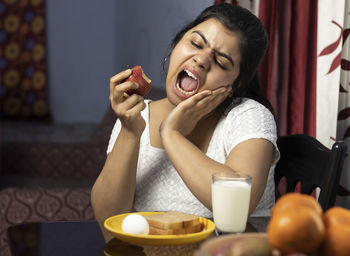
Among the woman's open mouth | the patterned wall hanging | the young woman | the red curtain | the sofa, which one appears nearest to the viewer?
the young woman

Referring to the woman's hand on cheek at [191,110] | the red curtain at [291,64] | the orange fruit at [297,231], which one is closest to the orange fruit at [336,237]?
the orange fruit at [297,231]

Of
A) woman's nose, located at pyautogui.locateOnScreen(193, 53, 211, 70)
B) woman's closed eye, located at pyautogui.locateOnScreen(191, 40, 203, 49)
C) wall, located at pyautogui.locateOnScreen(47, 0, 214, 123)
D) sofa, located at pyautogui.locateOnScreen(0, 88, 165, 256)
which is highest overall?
woman's closed eye, located at pyautogui.locateOnScreen(191, 40, 203, 49)

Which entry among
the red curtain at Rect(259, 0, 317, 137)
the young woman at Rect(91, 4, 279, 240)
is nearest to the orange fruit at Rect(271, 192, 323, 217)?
the young woman at Rect(91, 4, 279, 240)

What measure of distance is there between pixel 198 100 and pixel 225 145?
156 millimetres

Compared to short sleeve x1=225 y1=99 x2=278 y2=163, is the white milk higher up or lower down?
lower down

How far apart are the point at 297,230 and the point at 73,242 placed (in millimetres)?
492

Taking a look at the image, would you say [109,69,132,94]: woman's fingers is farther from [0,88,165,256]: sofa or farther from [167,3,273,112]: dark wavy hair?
[0,88,165,256]: sofa

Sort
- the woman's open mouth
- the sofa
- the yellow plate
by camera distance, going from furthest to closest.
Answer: the sofa, the woman's open mouth, the yellow plate

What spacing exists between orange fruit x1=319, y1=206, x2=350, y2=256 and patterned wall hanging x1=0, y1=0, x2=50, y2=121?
187 inches

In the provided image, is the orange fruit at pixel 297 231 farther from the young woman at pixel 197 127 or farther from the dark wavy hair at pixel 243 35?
the dark wavy hair at pixel 243 35

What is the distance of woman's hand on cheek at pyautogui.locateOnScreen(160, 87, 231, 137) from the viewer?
1142 millimetres

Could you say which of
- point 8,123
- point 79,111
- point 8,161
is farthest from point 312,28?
point 79,111

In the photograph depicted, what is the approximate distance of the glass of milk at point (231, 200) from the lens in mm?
856

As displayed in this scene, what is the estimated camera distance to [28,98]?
16.7 ft
